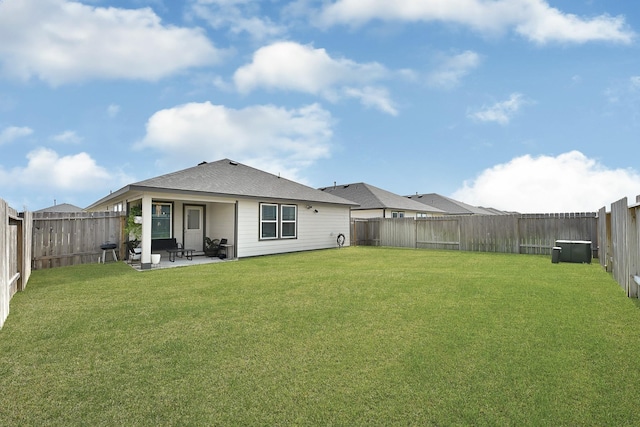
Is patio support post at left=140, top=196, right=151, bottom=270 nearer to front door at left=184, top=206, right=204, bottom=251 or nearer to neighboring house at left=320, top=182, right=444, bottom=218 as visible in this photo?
front door at left=184, top=206, right=204, bottom=251

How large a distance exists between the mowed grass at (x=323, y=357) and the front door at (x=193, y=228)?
278 inches

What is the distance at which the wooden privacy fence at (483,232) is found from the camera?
1323cm

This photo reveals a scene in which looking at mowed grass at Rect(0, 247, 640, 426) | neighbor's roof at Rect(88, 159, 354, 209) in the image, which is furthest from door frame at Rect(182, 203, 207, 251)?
mowed grass at Rect(0, 247, 640, 426)

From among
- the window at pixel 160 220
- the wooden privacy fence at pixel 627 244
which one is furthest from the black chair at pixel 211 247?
the wooden privacy fence at pixel 627 244

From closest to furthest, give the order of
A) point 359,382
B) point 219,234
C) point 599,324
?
point 359,382 → point 599,324 → point 219,234

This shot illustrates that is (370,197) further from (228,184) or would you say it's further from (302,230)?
(228,184)

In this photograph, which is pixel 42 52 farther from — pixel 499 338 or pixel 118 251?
pixel 499 338

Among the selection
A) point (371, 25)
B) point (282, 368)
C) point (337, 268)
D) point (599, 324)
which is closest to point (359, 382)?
point (282, 368)

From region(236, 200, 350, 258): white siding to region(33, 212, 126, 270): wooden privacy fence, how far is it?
4380mm

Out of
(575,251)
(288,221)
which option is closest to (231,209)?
(288,221)

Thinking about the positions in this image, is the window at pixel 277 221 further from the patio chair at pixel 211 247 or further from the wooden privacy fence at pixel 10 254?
the wooden privacy fence at pixel 10 254

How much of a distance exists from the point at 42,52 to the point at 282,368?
1206 cm

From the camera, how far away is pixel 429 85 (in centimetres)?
1257

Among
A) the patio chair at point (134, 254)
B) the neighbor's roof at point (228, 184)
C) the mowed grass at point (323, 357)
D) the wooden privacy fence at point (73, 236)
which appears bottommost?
the mowed grass at point (323, 357)
